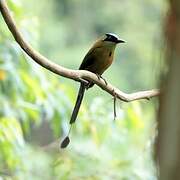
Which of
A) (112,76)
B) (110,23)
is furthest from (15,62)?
(110,23)

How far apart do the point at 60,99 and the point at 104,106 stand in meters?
0.22

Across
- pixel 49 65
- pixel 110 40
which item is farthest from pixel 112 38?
pixel 49 65

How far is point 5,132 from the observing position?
2607 mm

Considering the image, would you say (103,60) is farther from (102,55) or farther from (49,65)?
(49,65)

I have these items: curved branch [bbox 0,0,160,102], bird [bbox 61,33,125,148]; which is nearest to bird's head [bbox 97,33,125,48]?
bird [bbox 61,33,125,148]

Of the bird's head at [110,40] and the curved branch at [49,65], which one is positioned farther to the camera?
the bird's head at [110,40]

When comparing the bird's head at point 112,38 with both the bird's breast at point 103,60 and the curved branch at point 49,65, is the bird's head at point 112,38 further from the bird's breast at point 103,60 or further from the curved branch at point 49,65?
the curved branch at point 49,65

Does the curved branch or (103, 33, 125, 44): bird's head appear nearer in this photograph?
the curved branch

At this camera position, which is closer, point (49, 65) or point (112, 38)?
point (49, 65)

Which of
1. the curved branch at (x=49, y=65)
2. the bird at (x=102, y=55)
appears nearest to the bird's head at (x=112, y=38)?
the bird at (x=102, y=55)

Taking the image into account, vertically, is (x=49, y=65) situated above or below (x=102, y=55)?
above

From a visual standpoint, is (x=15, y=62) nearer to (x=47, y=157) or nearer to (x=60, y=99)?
(x=60, y=99)

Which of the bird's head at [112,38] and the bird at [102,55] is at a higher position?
the bird's head at [112,38]

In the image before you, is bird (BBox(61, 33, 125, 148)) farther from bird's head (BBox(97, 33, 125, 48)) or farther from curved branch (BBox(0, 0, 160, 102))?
curved branch (BBox(0, 0, 160, 102))
